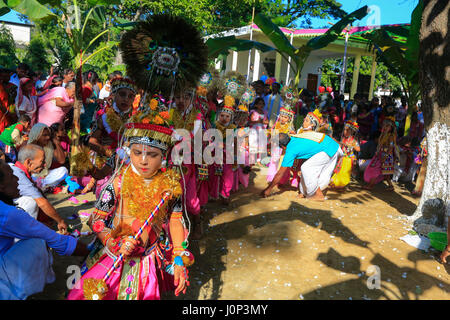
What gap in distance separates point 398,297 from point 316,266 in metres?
0.88

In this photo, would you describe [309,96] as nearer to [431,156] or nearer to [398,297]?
[431,156]

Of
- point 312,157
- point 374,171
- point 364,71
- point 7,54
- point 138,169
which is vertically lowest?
point 374,171

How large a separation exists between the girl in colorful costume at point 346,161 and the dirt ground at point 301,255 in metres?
1.08

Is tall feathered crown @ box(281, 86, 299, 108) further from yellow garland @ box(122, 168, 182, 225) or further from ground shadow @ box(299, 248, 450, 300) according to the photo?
yellow garland @ box(122, 168, 182, 225)

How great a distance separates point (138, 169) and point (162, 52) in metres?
1.00

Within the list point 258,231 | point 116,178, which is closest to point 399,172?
point 258,231

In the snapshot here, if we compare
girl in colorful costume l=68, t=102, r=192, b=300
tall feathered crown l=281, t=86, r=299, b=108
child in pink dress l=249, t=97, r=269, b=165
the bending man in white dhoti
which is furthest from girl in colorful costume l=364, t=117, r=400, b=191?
girl in colorful costume l=68, t=102, r=192, b=300

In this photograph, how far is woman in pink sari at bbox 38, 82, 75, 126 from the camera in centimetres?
723

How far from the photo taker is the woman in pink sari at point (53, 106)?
284 inches

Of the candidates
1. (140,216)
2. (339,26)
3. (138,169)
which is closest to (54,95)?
(138,169)

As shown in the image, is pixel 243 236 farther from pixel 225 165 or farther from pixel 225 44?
pixel 225 44

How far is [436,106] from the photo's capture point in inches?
191

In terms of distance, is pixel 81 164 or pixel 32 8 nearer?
pixel 81 164

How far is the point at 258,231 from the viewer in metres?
4.75
